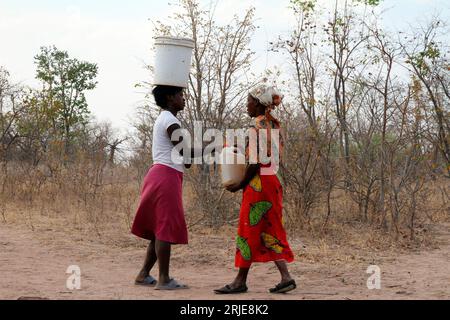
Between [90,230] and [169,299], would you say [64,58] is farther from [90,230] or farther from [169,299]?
[169,299]

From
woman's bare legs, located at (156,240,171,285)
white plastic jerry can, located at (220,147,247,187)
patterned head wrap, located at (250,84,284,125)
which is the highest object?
patterned head wrap, located at (250,84,284,125)

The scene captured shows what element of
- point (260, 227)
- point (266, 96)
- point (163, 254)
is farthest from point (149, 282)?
point (266, 96)

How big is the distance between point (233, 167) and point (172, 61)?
2.97 ft

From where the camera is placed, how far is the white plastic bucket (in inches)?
164

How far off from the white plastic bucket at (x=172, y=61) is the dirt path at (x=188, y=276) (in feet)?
4.63

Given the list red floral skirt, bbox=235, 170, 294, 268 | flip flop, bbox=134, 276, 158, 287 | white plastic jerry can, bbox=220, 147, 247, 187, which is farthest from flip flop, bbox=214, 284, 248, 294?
white plastic jerry can, bbox=220, 147, 247, 187

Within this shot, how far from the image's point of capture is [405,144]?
6.40 meters

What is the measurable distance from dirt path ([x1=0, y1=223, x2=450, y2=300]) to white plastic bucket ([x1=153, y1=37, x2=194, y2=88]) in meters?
1.41

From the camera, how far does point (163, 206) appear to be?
12.9ft

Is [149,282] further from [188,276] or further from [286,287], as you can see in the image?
[286,287]

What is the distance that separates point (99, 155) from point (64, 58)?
1364 centimetres

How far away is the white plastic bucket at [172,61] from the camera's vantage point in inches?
164

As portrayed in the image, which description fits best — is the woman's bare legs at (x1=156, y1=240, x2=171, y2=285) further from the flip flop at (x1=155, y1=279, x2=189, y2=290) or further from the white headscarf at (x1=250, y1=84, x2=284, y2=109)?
the white headscarf at (x1=250, y1=84, x2=284, y2=109)
